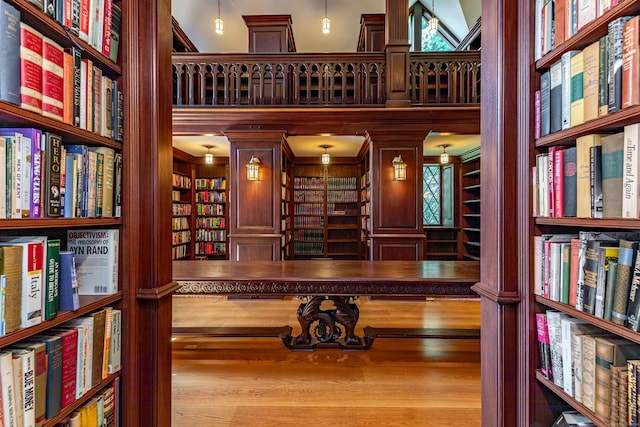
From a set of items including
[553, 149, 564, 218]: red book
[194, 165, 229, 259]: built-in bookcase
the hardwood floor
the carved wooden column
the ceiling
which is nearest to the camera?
[553, 149, 564, 218]: red book

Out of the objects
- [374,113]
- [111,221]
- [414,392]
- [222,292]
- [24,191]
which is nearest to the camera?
[24,191]

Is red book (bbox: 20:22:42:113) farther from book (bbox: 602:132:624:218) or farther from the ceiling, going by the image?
the ceiling

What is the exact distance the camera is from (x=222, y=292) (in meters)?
2.37

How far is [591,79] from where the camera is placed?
103 centimetres

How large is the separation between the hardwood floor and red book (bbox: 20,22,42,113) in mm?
1704

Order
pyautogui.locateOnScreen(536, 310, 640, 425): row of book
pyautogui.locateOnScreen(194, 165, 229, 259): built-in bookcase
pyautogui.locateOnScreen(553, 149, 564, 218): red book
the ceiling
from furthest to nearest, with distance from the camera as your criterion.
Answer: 1. pyautogui.locateOnScreen(194, 165, 229, 259): built-in bookcase
2. the ceiling
3. pyautogui.locateOnScreen(553, 149, 564, 218): red book
4. pyautogui.locateOnScreen(536, 310, 640, 425): row of book

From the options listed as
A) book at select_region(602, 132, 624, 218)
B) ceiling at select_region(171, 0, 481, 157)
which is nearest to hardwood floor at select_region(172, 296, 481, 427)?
book at select_region(602, 132, 624, 218)

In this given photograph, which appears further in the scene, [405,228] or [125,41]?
[405,228]

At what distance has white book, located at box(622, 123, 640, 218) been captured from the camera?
2.93ft

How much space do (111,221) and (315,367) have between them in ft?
5.99

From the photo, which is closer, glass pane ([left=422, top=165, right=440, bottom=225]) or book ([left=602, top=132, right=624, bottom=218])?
book ([left=602, top=132, right=624, bottom=218])

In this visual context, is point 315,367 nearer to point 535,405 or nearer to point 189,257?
point 535,405

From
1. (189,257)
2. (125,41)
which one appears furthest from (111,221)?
(189,257)

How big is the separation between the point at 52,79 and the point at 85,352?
856 millimetres
